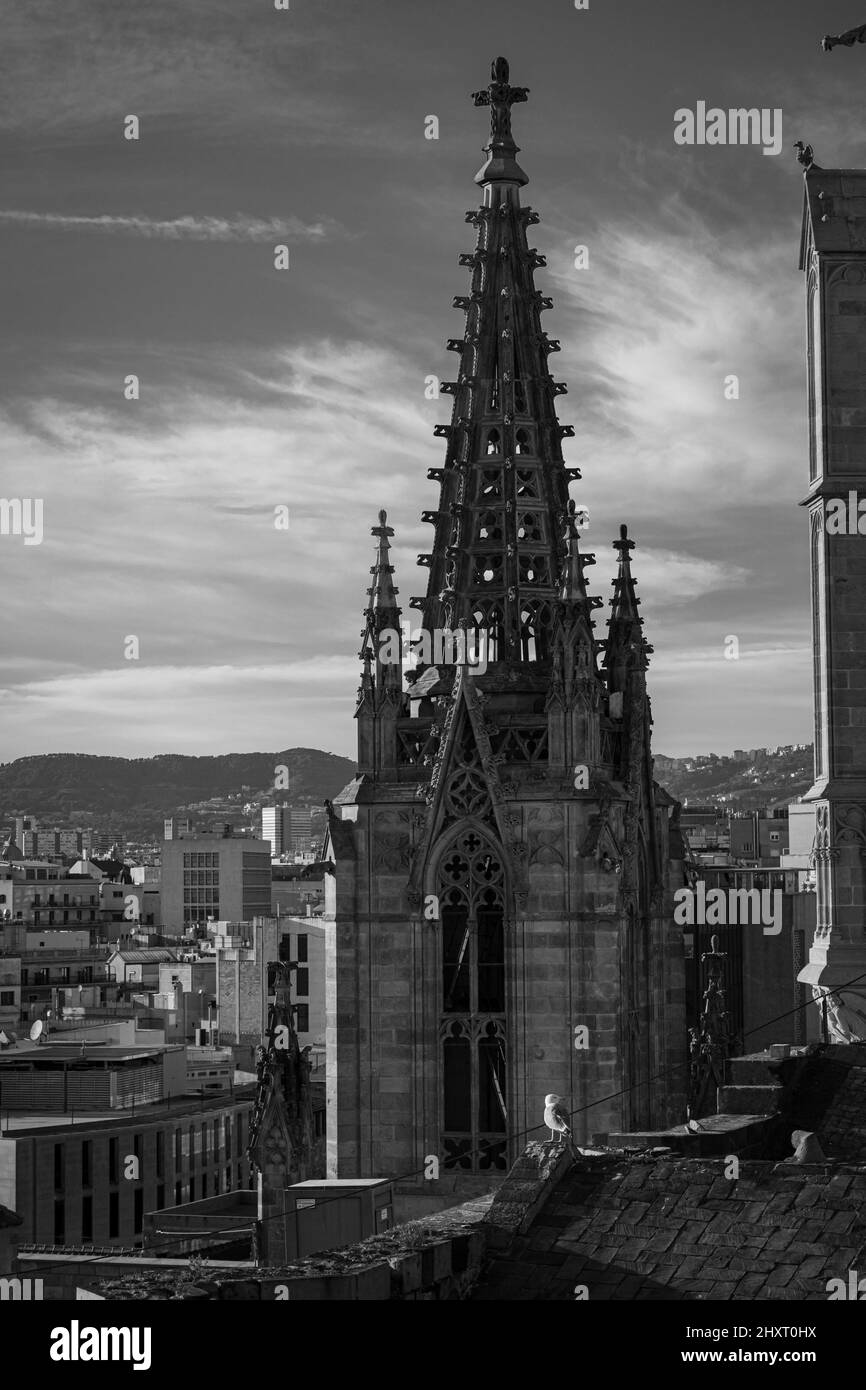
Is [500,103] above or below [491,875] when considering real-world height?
above

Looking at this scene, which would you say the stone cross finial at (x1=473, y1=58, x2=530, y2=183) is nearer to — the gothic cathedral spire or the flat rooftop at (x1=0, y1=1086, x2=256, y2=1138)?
the gothic cathedral spire

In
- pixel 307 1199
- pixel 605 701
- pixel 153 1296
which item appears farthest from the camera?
pixel 605 701

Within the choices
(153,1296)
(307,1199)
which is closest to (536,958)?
(307,1199)

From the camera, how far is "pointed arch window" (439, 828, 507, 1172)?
58.6 meters

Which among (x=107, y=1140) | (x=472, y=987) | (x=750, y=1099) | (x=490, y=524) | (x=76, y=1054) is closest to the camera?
(x=750, y=1099)

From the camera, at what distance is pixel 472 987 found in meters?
59.0

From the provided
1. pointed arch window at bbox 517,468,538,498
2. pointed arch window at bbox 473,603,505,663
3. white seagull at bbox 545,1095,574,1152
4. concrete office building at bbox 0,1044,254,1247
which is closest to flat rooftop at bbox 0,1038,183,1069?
concrete office building at bbox 0,1044,254,1247

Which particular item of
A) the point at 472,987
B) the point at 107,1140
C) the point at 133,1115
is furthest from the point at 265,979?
the point at 472,987

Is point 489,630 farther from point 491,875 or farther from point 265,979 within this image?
point 265,979

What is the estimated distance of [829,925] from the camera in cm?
4025

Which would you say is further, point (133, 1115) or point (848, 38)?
point (133, 1115)

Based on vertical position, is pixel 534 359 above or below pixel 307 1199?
above
